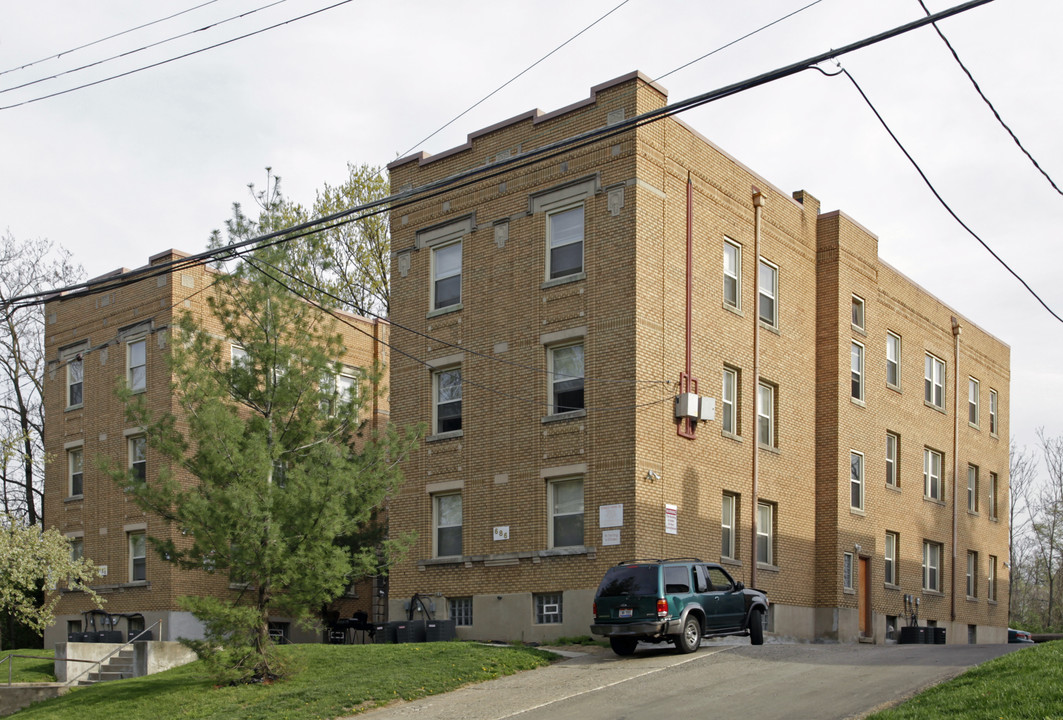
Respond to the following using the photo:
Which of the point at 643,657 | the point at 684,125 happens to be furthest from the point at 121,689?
the point at 684,125

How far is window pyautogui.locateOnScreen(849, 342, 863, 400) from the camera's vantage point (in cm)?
3394

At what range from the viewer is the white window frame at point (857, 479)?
3341cm

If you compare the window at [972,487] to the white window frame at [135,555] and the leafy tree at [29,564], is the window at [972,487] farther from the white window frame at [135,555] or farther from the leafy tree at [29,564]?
the leafy tree at [29,564]

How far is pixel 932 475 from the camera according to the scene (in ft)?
127

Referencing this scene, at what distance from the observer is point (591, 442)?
1051 inches

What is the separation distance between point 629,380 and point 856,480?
34.0 feet

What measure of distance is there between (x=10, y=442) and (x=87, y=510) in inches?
374

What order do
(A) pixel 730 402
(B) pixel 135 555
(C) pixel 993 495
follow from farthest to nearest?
(C) pixel 993 495
(B) pixel 135 555
(A) pixel 730 402

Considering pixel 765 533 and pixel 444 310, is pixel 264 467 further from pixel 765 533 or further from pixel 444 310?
pixel 765 533

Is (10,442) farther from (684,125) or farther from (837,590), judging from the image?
(837,590)

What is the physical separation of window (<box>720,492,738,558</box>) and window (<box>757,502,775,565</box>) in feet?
3.62

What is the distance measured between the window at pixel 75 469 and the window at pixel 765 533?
2055 centimetres

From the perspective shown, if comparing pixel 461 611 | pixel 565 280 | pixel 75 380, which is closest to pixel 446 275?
pixel 565 280

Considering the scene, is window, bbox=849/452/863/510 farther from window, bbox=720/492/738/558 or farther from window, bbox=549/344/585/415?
window, bbox=549/344/585/415
